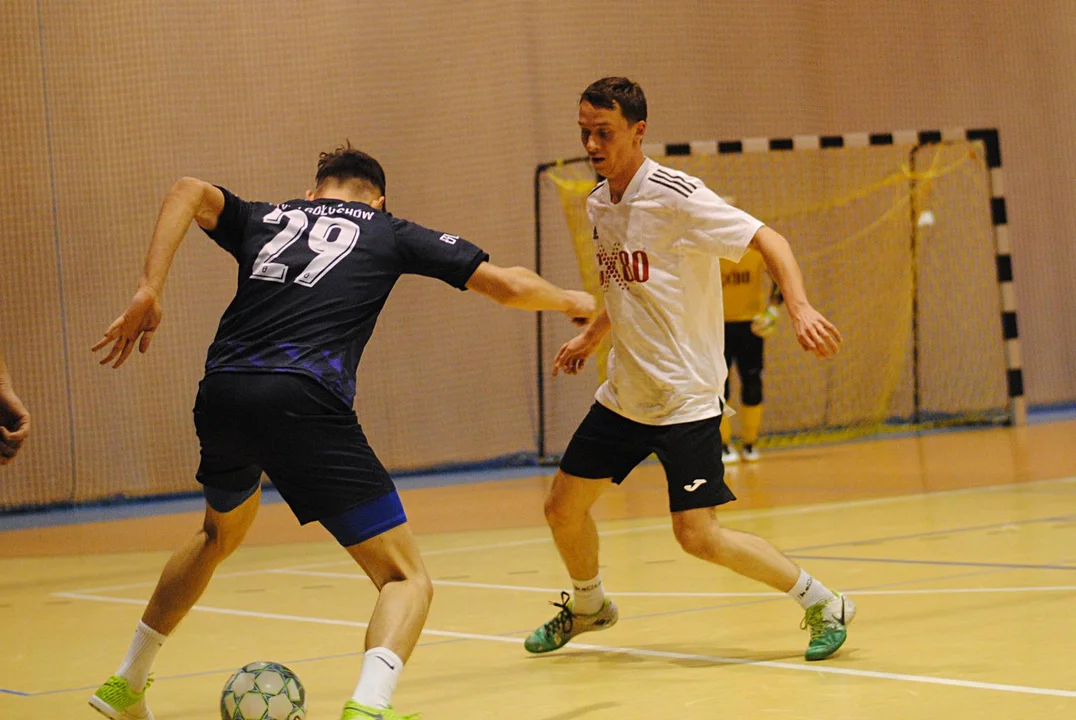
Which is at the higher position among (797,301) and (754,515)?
(797,301)

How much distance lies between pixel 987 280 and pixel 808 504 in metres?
7.69

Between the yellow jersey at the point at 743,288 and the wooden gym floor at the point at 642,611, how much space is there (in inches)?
66.6

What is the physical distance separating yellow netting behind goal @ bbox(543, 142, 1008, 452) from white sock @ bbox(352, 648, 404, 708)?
11.7m

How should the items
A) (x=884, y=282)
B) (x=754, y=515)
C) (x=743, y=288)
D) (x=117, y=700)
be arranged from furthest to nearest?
(x=884, y=282), (x=743, y=288), (x=754, y=515), (x=117, y=700)

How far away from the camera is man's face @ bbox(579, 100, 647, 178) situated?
5.24 meters

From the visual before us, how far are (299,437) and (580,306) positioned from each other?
98 centimetres

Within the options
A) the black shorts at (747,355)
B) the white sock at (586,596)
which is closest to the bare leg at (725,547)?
the white sock at (586,596)

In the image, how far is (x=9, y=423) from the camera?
412cm

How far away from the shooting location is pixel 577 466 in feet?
17.5

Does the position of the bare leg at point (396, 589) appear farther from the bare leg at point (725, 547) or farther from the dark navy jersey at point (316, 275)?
the bare leg at point (725, 547)

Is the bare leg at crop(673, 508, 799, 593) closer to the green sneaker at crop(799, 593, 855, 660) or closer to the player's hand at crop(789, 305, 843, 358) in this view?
the green sneaker at crop(799, 593, 855, 660)

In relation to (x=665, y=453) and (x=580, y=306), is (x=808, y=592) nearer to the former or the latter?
(x=665, y=453)

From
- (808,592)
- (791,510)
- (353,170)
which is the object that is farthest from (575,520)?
(791,510)

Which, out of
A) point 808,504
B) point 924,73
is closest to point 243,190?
point 808,504
